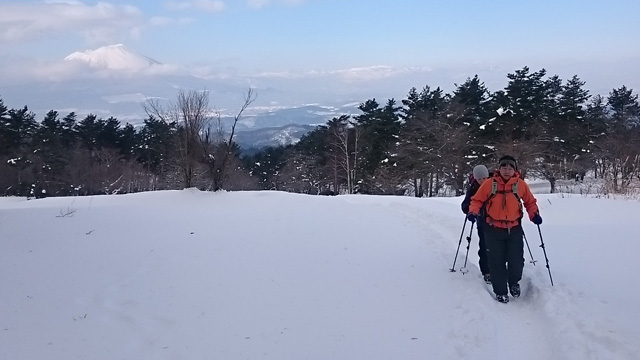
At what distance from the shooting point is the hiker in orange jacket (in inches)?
237

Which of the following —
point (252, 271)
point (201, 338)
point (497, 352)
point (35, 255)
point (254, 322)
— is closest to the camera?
point (497, 352)

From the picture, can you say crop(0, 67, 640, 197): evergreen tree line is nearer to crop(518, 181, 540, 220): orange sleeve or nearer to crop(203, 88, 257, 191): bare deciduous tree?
crop(203, 88, 257, 191): bare deciduous tree

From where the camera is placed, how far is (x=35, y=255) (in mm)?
7766

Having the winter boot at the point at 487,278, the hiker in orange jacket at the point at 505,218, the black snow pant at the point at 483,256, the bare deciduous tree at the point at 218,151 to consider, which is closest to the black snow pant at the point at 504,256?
the hiker in orange jacket at the point at 505,218

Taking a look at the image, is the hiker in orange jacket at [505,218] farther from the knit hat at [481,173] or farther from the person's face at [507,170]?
the knit hat at [481,173]

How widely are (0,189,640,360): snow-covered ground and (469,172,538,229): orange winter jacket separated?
0.94 m

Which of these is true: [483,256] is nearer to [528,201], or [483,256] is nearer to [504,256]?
[504,256]

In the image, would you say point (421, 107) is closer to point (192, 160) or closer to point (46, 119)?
point (192, 160)

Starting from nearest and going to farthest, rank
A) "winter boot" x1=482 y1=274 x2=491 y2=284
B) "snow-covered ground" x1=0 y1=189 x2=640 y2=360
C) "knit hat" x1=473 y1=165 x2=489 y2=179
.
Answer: "snow-covered ground" x1=0 y1=189 x2=640 y2=360 → "winter boot" x1=482 y1=274 x2=491 y2=284 → "knit hat" x1=473 y1=165 x2=489 y2=179

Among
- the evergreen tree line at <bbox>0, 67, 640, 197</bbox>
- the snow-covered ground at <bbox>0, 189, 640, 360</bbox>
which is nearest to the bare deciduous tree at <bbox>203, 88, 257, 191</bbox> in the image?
the evergreen tree line at <bbox>0, 67, 640, 197</bbox>

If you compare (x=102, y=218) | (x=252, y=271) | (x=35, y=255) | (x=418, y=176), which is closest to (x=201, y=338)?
(x=252, y=271)

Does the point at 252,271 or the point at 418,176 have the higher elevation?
the point at 252,271

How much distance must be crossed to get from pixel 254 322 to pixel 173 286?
1687 mm

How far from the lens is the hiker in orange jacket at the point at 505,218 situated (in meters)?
6.02
